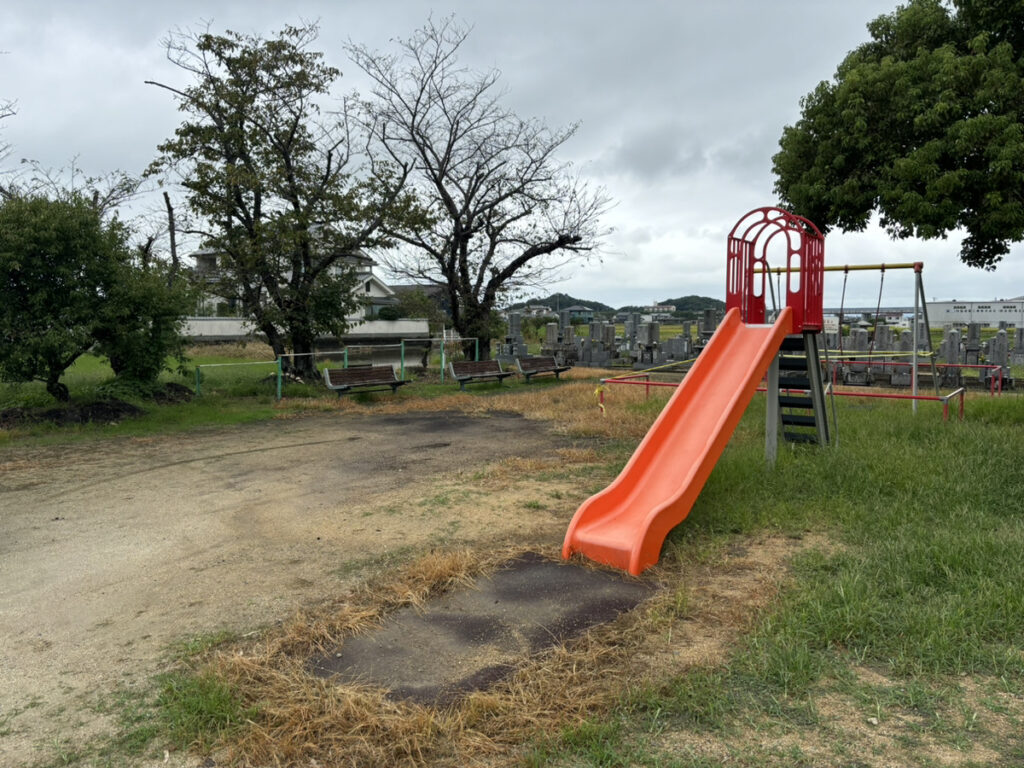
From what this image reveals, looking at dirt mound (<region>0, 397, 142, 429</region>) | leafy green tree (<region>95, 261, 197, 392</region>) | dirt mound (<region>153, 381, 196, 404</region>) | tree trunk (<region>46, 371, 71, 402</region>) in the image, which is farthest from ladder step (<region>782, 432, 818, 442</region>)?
tree trunk (<region>46, 371, 71, 402</region>)

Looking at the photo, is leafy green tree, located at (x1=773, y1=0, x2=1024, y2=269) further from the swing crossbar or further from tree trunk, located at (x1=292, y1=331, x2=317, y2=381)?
tree trunk, located at (x1=292, y1=331, x2=317, y2=381)

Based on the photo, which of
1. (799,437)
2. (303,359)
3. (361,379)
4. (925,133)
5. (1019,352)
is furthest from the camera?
(1019,352)

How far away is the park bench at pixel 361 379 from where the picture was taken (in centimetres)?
1352

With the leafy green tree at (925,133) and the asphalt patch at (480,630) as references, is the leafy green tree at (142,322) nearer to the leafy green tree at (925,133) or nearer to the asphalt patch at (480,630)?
the asphalt patch at (480,630)

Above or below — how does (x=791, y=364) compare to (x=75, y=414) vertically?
above

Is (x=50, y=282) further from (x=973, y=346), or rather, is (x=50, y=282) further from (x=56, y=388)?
(x=973, y=346)

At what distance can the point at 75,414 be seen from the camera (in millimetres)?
10781

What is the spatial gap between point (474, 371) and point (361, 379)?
9.91ft

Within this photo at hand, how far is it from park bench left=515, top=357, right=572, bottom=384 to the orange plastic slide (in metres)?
10.2

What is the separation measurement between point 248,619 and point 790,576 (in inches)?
125

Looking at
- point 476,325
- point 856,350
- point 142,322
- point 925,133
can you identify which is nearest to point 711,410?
point 925,133

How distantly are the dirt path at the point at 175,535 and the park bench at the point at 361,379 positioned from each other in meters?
3.41

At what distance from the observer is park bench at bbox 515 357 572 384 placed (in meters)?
17.4

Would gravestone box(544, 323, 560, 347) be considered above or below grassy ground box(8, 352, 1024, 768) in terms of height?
above
